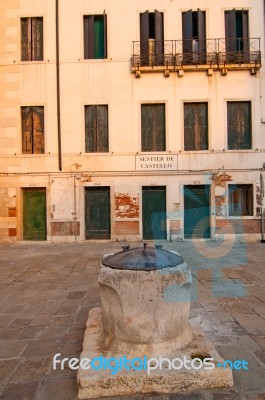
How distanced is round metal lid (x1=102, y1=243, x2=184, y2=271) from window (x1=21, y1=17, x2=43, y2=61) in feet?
40.5

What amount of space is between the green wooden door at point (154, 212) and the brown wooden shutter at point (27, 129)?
16.7 feet

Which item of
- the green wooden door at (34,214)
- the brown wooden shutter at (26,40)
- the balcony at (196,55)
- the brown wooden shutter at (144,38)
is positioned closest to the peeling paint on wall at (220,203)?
the balcony at (196,55)

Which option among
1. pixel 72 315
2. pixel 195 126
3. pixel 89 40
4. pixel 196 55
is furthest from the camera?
pixel 89 40

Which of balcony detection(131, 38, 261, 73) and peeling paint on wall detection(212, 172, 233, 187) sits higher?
balcony detection(131, 38, 261, 73)

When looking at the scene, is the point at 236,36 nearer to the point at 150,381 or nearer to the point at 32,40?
the point at 32,40

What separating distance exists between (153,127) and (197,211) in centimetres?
391

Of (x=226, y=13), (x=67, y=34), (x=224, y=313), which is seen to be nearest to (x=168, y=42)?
(x=226, y=13)

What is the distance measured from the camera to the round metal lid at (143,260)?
116 inches

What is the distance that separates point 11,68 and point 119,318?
42.3 ft

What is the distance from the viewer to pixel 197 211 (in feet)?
42.1

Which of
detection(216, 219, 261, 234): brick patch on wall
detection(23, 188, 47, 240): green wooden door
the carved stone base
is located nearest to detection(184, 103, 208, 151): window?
detection(216, 219, 261, 234): brick patch on wall

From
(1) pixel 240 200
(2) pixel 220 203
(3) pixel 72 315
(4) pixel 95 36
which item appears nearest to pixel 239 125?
(1) pixel 240 200

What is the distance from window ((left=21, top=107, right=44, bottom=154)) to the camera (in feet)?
42.3

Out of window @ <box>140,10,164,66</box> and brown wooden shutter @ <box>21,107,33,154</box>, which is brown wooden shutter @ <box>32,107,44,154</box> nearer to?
brown wooden shutter @ <box>21,107,33,154</box>
